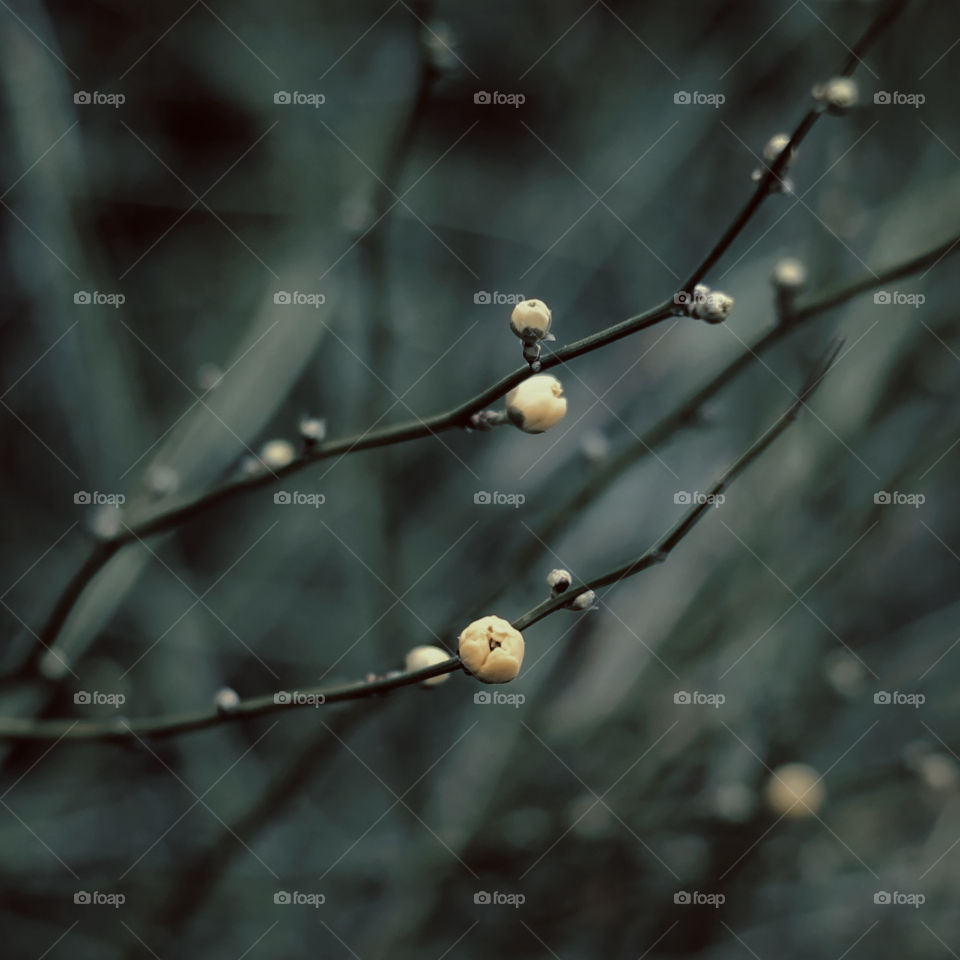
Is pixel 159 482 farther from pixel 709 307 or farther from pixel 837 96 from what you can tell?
pixel 837 96

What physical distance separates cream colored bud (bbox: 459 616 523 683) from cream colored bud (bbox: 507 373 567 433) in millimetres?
287

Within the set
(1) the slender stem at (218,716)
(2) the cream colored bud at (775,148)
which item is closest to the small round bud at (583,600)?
(1) the slender stem at (218,716)

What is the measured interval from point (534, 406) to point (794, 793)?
1.49 metres

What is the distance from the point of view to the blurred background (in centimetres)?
215

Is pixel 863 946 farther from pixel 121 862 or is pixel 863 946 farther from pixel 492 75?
pixel 492 75

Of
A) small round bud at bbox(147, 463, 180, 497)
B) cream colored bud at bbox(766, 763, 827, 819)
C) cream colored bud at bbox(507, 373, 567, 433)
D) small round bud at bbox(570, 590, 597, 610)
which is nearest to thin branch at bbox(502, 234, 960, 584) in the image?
cream colored bud at bbox(507, 373, 567, 433)

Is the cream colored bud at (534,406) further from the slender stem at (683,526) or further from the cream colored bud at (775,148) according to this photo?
the cream colored bud at (775,148)

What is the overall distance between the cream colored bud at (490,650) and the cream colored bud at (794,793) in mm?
1343

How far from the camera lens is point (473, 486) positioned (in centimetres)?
288

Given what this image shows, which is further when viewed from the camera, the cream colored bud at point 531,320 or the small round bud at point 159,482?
the small round bud at point 159,482

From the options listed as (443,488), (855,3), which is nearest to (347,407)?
(443,488)

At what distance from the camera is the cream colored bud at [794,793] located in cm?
212

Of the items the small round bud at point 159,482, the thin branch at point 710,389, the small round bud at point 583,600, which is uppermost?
the thin branch at point 710,389

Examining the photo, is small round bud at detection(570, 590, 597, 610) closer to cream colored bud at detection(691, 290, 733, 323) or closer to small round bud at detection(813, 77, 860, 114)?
cream colored bud at detection(691, 290, 733, 323)
